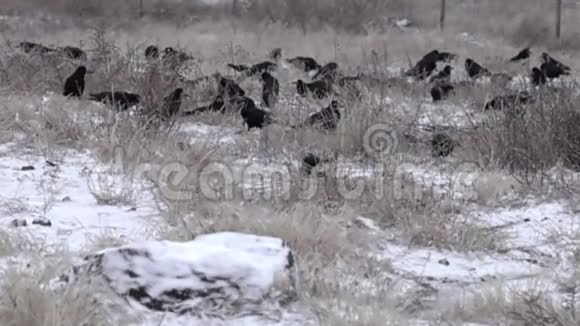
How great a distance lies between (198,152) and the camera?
4.82 m

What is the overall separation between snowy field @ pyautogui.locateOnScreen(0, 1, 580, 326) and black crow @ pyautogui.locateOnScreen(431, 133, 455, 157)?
0.07 meters

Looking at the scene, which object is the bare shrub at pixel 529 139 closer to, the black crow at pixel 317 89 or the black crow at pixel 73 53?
the black crow at pixel 317 89

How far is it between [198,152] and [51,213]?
1.37 m

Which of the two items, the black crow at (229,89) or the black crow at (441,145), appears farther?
the black crow at (229,89)

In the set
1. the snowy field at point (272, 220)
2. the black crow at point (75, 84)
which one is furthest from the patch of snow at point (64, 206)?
the black crow at point (75, 84)

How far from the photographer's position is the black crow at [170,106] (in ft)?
19.1

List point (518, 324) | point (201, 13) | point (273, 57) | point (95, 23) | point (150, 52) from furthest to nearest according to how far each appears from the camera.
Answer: point (201, 13), point (95, 23), point (273, 57), point (150, 52), point (518, 324)

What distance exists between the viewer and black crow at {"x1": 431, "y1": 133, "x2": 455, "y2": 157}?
542 centimetres

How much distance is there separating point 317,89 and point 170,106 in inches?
69.5

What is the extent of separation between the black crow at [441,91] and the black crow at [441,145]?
2289mm

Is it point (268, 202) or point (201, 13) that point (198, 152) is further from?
point (201, 13)

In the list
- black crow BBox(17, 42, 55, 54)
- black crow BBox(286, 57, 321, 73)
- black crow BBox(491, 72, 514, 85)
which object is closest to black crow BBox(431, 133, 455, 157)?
black crow BBox(491, 72, 514, 85)

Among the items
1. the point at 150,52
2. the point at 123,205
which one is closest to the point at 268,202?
the point at 123,205

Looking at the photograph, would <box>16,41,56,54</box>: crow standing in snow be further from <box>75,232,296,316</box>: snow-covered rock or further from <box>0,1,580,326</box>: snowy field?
<box>75,232,296,316</box>: snow-covered rock
